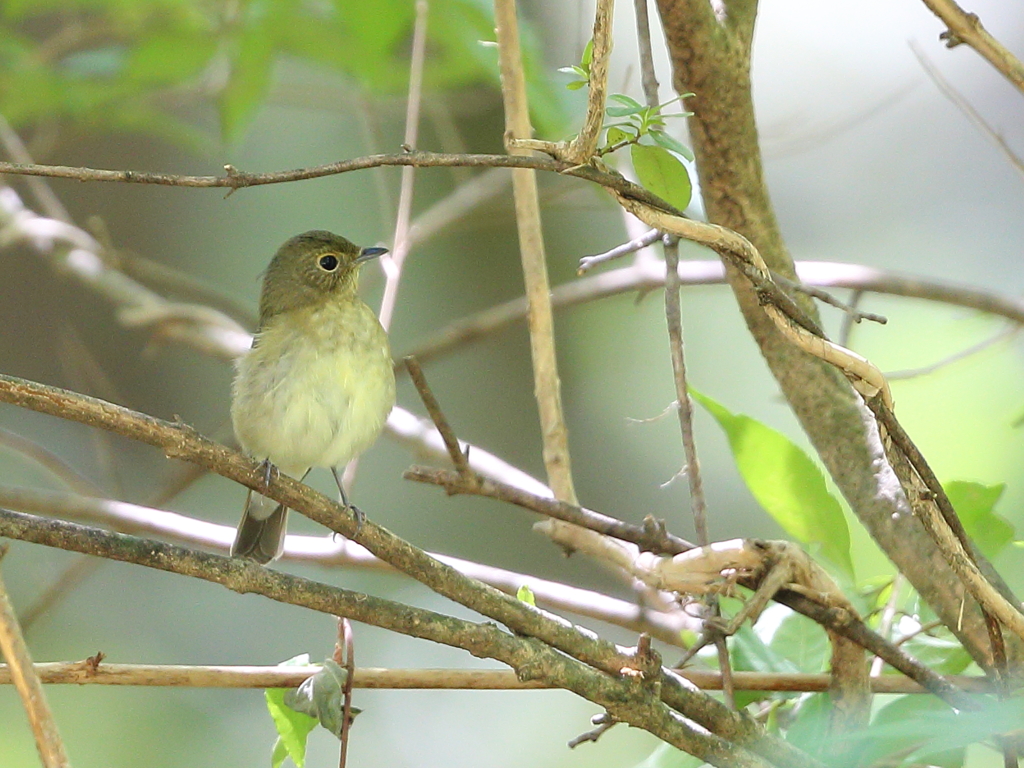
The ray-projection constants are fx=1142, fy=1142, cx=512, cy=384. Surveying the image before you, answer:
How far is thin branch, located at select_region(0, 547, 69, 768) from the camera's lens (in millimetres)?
1187

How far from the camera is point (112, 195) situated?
6.41m

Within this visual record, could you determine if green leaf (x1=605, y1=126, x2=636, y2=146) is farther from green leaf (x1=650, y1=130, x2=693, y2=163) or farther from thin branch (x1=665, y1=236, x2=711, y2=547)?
thin branch (x1=665, y1=236, x2=711, y2=547)

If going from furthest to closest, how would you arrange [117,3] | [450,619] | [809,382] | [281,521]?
1. [117,3]
2. [281,521]
3. [809,382]
4. [450,619]

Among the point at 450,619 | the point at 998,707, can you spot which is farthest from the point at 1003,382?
the point at 998,707

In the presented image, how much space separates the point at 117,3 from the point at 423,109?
201 cm

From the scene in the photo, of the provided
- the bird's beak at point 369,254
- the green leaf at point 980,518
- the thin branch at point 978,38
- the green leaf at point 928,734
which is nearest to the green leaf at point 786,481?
the green leaf at point 980,518

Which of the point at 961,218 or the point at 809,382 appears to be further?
the point at 961,218

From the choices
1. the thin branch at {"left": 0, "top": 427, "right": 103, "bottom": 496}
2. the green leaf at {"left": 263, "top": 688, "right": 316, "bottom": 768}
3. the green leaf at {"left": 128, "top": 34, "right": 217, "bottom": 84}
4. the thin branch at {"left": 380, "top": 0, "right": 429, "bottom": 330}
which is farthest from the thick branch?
the thin branch at {"left": 0, "top": 427, "right": 103, "bottom": 496}

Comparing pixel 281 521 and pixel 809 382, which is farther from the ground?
pixel 281 521

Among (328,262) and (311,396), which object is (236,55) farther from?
(311,396)

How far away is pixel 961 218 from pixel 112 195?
15.9 ft

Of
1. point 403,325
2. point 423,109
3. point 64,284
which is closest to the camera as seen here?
point 423,109

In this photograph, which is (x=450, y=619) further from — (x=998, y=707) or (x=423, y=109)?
(x=423, y=109)

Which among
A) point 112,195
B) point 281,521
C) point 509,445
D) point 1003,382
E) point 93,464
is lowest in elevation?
point 281,521
